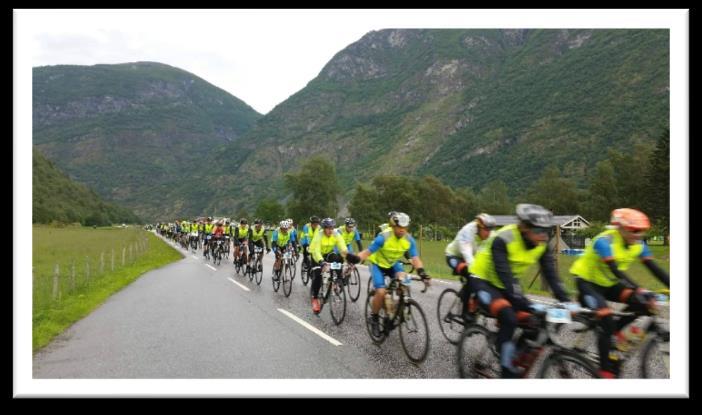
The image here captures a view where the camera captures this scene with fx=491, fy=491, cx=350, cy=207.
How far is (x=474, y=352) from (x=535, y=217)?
162 cm

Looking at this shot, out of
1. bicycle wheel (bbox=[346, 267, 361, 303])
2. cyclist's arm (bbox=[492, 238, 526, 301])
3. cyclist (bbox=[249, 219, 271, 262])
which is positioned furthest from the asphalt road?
cyclist (bbox=[249, 219, 271, 262])

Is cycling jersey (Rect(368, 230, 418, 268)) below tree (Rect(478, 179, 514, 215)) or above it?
below

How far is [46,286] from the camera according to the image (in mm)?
14375

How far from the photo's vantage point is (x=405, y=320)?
21.5ft

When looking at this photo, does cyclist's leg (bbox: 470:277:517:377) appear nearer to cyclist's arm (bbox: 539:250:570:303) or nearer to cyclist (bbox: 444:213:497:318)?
cyclist's arm (bbox: 539:250:570:303)

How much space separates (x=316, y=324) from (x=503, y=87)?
20283 cm

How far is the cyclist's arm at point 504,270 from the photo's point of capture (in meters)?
4.70

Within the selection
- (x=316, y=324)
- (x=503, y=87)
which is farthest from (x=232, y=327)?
(x=503, y=87)

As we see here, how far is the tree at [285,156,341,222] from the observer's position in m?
83.5

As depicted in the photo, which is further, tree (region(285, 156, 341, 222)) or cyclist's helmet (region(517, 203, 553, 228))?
tree (region(285, 156, 341, 222))

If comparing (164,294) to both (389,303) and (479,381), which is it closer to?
(389,303)

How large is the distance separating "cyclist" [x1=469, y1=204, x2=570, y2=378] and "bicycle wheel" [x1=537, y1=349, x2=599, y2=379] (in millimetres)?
340

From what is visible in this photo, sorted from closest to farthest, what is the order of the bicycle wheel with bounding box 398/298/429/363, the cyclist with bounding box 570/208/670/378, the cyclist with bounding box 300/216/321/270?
the cyclist with bounding box 570/208/670/378 < the bicycle wheel with bounding box 398/298/429/363 < the cyclist with bounding box 300/216/321/270
